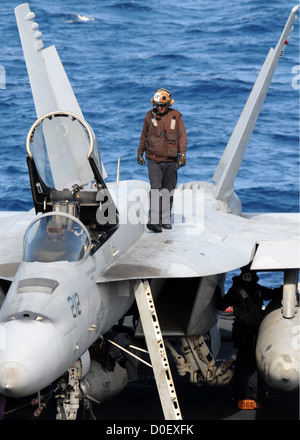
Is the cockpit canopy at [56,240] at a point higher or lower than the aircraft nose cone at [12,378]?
higher

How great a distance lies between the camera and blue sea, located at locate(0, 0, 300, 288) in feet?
88.0

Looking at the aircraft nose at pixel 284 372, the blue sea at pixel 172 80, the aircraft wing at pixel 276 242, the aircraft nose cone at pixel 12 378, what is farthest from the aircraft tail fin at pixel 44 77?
the blue sea at pixel 172 80

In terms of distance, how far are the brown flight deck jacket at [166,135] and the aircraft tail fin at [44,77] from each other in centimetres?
318

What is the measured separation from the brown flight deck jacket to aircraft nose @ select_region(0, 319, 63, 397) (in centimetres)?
411

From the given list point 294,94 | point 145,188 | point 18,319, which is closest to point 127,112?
point 294,94

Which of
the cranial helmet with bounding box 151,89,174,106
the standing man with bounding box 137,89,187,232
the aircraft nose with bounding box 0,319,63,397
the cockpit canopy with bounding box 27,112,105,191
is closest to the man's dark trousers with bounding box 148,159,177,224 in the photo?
the standing man with bounding box 137,89,187,232

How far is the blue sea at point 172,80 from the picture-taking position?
26.8m

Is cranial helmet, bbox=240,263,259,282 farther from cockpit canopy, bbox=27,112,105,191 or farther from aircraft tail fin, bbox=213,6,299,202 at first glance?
cockpit canopy, bbox=27,112,105,191

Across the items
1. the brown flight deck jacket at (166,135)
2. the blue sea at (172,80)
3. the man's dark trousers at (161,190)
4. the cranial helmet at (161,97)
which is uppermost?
the cranial helmet at (161,97)

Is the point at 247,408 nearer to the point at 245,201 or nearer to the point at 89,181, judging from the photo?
the point at 89,181

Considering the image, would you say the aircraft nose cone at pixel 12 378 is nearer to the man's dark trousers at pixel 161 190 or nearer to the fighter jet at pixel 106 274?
the fighter jet at pixel 106 274

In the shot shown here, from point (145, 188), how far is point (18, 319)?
475 centimetres

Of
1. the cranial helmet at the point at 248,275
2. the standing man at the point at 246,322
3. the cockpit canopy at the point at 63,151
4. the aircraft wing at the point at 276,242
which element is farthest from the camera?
the cranial helmet at the point at 248,275
